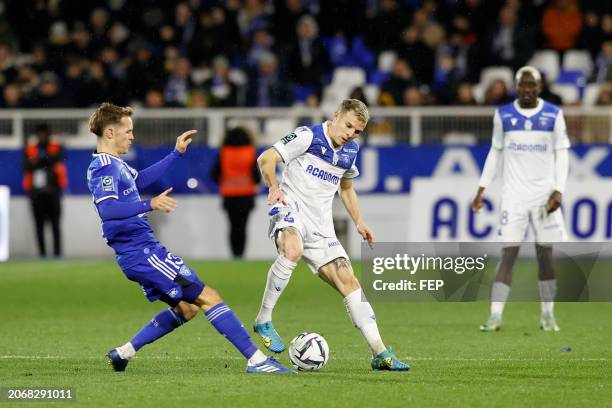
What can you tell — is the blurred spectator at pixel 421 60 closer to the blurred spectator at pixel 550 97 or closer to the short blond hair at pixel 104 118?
the blurred spectator at pixel 550 97

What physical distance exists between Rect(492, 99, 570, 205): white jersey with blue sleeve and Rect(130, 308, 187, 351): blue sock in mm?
4248

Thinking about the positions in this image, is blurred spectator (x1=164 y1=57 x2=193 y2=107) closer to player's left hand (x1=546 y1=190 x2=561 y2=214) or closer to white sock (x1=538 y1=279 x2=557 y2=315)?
white sock (x1=538 y1=279 x2=557 y2=315)

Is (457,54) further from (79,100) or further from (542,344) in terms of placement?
(542,344)

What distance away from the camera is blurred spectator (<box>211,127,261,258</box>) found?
62.5 ft

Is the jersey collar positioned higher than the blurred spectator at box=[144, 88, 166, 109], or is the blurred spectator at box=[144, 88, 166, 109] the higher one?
the jersey collar

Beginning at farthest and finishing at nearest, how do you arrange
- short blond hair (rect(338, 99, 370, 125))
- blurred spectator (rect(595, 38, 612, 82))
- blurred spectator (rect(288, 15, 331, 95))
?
blurred spectator (rect(288, 15, 331, 95)), blurred spectator (rect(595, 38, 612, 82)), short blond hair (rect(338, 99, 370, 125))

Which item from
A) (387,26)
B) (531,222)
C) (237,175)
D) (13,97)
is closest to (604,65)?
(387,26)

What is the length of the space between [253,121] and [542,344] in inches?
376

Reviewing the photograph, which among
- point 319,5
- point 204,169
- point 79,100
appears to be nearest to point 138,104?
point 79,100

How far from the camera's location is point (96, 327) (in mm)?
12078

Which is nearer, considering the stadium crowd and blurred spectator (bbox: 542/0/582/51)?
the stadium crowd

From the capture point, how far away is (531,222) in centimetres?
1198

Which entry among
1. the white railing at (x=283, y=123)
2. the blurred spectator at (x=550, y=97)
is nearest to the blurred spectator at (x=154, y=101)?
the white railing at (x=283, y=123)

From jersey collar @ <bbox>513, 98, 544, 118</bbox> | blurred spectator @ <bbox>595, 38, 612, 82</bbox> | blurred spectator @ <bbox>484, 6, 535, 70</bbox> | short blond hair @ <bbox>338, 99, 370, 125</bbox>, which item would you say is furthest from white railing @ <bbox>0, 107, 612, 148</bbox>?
short blond hair @ <bbox>338, 99, 370, 125</bbox>
